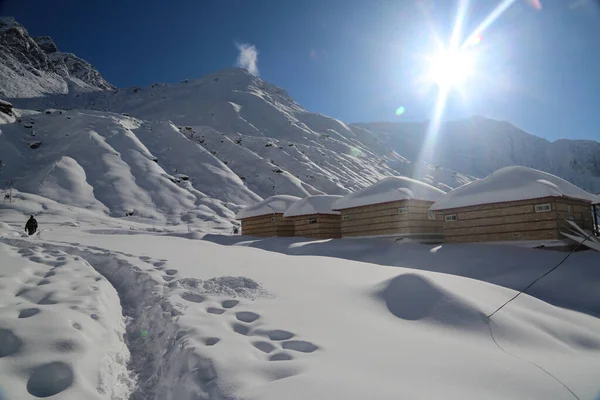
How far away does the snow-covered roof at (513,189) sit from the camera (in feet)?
29.0

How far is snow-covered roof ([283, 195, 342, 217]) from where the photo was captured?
1581 cm

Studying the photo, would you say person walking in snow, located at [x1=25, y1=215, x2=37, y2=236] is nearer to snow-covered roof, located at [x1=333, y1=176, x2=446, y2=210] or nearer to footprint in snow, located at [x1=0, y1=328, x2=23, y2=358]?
snow-covered roof, located at [x1=333, y1=176, x2=446, y2=210]

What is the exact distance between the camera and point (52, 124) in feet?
145

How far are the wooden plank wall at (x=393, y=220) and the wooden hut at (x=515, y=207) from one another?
4.69ft

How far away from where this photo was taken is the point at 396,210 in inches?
485

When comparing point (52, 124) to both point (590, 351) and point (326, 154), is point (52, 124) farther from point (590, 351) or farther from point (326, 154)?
point (590, 351)

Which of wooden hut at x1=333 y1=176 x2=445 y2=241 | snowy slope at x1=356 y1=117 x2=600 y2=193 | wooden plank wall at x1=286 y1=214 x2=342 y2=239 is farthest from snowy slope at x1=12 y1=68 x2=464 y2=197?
wooden hut at x1=333 y1=176 x2=445 y2=241

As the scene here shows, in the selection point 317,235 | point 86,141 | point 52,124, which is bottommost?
point 317,235

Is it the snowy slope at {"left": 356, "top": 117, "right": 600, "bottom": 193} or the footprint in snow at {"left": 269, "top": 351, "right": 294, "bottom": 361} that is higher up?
the snowy slope at {"left": 356, "top": 117, "right": 600, "bottom": 193}

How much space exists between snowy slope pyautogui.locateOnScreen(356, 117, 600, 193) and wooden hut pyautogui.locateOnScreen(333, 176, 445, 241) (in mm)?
78461

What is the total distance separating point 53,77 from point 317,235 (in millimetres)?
107400

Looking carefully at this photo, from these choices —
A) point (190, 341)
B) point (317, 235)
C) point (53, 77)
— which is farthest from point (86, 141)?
point (53, 77)

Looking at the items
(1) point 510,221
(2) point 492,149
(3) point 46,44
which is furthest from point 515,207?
(3) point 46,44

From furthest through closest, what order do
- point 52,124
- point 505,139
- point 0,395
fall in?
point 505,139, point 52,124, point 0,395
